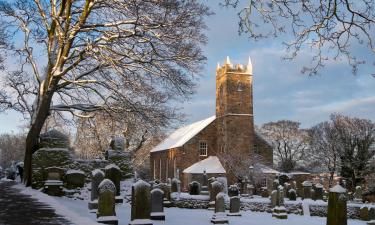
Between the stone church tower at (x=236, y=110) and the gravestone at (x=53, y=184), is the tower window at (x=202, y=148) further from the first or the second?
the gravestone at (x=53, y=184)

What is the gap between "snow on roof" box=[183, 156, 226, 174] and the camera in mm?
44750

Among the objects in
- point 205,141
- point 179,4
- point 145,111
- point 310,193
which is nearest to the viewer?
point 179,4

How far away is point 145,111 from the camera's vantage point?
65.3 ft

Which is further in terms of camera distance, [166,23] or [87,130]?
[87,130]

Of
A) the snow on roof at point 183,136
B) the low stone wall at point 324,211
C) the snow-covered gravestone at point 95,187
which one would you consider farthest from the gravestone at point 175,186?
the snow on roof at point 183,136

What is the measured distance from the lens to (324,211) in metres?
25.7

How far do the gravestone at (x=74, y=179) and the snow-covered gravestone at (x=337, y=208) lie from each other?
33.7ft

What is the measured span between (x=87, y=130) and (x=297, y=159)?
134ft

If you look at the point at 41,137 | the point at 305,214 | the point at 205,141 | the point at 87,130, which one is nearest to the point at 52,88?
the point at 41,137

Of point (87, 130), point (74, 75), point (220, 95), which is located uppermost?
point (220, 95)

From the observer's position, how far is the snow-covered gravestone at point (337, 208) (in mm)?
9398

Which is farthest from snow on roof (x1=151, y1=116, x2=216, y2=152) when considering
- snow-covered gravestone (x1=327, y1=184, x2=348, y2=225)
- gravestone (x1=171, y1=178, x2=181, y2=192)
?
snow-covered gravestone (x1=327, y1=184, x2=348, y2=225)

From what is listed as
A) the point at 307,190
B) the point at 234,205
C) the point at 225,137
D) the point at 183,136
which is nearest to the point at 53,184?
the point at 234,205

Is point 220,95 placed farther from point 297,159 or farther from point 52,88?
point 52,88
